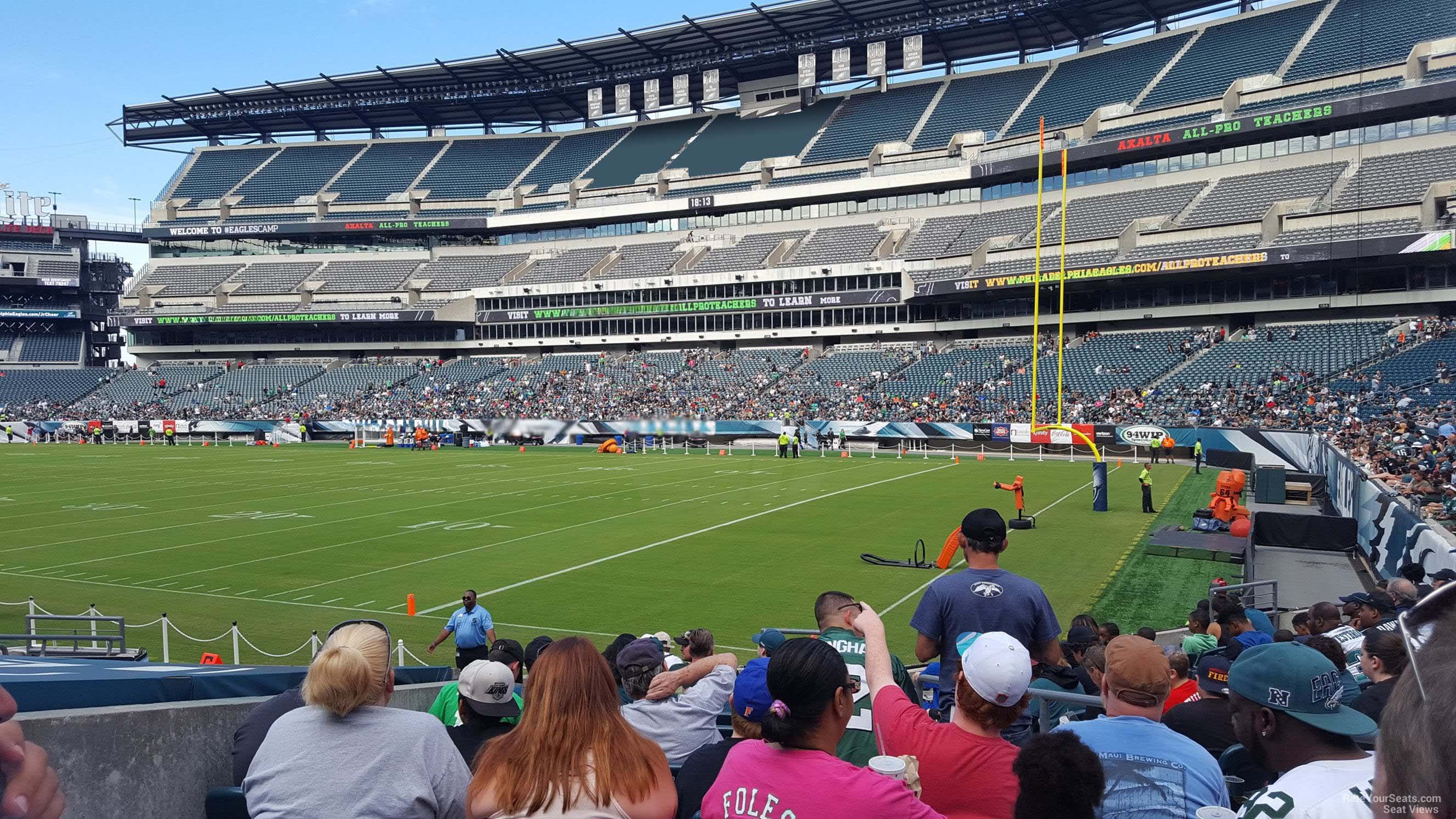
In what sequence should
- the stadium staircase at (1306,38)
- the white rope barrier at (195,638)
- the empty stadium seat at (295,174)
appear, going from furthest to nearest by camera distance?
the empty stadium seat at (295,174) < the stadium staircase at (1306,38) < the white rope barrier at (195,638)

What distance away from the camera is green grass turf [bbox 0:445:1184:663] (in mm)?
15391

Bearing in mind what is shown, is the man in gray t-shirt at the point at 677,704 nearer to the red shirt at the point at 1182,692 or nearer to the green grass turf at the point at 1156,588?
the red shirt at the point at 1182,692

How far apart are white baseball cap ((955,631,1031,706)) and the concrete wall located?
11.7ft

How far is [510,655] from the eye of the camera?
7.77 meters

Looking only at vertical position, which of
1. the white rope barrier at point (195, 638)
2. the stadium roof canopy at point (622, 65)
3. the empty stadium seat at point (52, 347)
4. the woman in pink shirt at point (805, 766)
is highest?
the stadium roof canopy at point (622, 65)

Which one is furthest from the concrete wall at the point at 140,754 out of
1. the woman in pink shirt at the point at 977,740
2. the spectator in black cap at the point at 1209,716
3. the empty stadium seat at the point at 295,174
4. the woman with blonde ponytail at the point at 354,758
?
the empty stadium seat at the point at 295,174

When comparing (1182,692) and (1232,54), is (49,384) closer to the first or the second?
(1232,54)

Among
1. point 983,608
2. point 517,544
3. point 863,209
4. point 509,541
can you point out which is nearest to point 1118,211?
point 863,209

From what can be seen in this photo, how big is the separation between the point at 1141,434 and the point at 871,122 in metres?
39.7

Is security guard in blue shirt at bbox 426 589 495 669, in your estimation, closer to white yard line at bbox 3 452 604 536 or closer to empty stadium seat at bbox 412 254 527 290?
white yard line at bbox 3 452 604 536

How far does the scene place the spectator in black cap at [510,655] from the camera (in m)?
7.15

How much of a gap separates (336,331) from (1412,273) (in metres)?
74.7

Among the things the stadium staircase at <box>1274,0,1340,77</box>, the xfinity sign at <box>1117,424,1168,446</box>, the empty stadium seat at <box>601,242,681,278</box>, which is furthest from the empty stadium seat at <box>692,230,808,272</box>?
the xfinity sign at <box>1117,424,1168,446</box>

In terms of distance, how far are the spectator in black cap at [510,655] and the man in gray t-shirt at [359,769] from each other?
3856mm
